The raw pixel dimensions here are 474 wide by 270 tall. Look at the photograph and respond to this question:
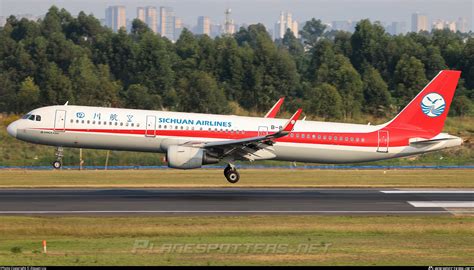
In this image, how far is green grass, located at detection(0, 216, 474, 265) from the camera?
24.9 meters

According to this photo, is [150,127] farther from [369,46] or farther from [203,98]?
[369,46]

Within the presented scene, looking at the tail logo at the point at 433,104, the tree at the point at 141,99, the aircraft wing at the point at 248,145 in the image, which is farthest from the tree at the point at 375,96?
the aircraft wing at the point at 248,145

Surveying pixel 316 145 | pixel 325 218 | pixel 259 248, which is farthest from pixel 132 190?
pixel 259 248

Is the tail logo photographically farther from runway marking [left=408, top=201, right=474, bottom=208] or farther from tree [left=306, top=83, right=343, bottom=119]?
tree [left=306, top=83, right=343, bottom=119]

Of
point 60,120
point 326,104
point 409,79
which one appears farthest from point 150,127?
point 409,79

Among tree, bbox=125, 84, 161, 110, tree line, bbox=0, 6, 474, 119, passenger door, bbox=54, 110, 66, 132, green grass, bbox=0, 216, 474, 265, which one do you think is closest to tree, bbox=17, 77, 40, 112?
tree line, bbox=0, 6, 474, 119

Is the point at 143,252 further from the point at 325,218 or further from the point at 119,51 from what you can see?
the point at 119,51

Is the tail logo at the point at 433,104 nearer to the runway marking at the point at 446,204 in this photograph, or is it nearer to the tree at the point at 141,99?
the runway marking at the point at 446,204

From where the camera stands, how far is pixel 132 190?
1797 inches

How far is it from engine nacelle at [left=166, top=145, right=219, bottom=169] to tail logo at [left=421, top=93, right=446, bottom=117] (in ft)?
46.9

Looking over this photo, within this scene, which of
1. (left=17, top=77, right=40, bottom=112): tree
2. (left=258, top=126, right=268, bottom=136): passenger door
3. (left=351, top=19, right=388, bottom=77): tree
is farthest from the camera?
(left=351, top=19, right=388, bottom=77): tree

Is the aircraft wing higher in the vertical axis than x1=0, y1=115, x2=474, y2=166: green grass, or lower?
higher

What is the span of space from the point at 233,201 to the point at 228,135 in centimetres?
642

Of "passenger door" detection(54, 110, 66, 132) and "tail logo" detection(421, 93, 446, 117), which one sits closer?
"passenger door" detection(54, 110, 66, 132)
